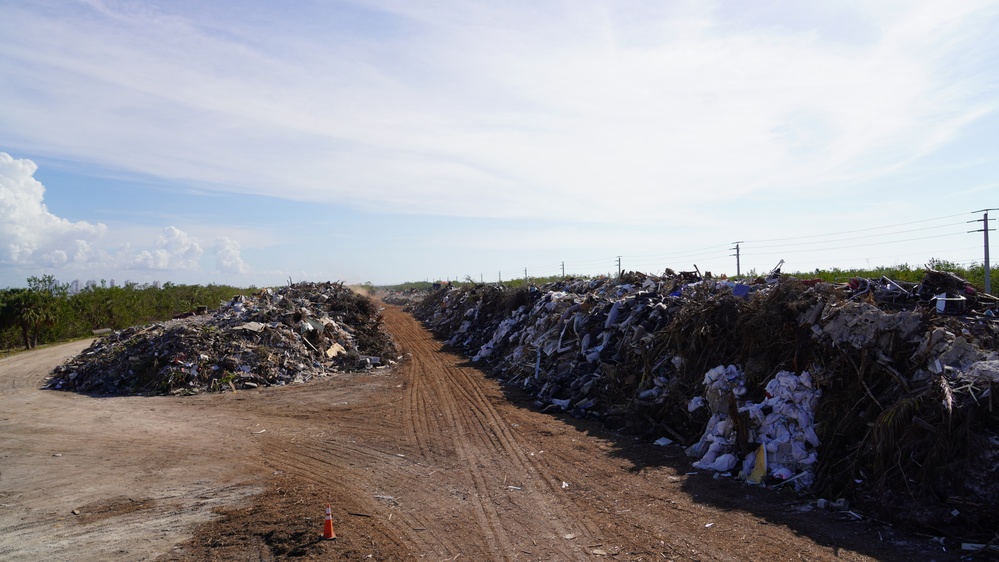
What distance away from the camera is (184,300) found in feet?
120

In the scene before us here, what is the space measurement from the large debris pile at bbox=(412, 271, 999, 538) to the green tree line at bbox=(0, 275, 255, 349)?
23482 mm

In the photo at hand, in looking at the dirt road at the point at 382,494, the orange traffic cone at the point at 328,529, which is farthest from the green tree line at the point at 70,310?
the orange traffic cone at the point at 328,529

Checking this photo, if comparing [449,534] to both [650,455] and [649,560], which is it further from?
[650,455]

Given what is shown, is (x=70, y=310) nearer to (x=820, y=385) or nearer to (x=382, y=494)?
(x=382, y=494)

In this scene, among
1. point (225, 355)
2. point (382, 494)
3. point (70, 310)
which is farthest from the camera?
point (70, 310)

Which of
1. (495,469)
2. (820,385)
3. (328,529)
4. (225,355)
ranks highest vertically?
(820,385)

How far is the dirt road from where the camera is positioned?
5.07 meters

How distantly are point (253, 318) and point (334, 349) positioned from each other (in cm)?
270

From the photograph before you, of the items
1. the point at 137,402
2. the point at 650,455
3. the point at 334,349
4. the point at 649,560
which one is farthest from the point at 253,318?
the point at 649,560

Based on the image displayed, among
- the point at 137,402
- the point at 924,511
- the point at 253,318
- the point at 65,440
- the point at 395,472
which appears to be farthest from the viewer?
the point at 253,318

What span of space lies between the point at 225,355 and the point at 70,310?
17.1 metres

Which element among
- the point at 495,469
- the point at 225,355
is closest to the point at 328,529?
the point at 495,469

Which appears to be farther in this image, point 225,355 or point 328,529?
point 225,355

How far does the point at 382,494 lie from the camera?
254 inches
